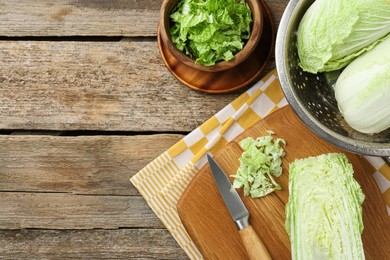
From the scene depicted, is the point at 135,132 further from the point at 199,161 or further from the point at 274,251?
the point at 274,251

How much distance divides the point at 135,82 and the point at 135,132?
0.18 meters

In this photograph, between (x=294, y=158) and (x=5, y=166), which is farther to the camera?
(x=5, y=166)

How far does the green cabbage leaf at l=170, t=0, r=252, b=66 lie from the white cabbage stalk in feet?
1.26

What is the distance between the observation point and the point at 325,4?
1.75m

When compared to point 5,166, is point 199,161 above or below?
above

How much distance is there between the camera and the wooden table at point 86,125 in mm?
2166

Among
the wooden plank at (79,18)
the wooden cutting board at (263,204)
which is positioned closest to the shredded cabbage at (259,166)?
the wooden cutting board at (263,204)

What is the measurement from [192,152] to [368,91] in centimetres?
68

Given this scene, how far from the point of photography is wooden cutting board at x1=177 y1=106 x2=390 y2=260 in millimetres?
1955

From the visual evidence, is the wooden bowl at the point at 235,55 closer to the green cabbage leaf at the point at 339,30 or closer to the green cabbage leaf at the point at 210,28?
the green cabbage leaf at the point at 210,28

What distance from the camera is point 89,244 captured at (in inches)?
86.1

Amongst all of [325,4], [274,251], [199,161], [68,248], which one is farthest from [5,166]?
[325,4]

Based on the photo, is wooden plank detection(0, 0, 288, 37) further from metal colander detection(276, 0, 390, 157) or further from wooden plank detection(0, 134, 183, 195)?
metal colander detection(276, 0, 390, 157)

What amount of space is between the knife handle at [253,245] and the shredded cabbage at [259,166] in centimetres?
12
